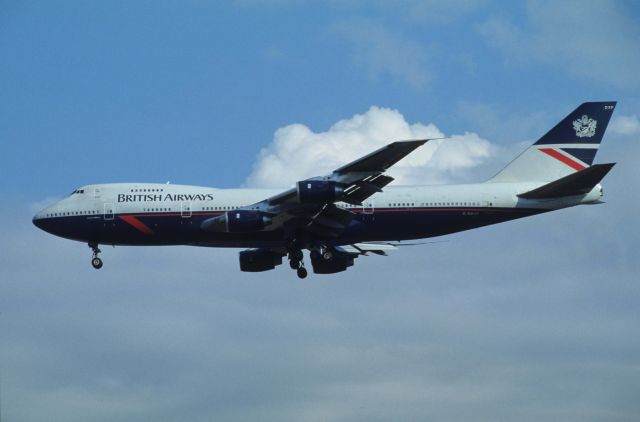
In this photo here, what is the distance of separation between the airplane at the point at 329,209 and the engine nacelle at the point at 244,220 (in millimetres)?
48

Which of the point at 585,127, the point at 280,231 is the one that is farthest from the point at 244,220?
the point at 585,127

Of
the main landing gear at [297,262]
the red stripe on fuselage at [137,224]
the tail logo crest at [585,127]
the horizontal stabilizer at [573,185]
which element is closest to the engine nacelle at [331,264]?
the main landing gear at [297,262]

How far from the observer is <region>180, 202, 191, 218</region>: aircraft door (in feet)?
179

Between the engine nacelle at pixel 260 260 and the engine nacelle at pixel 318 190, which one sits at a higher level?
the engine nacelle at pixel 318 190

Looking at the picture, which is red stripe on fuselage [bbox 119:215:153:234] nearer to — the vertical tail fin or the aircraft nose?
the aircraft nose

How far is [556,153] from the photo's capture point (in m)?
57.2

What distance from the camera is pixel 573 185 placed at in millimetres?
52469

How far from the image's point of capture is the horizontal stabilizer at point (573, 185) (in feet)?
167

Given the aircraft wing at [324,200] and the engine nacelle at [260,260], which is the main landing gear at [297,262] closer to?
the aircraft wing at [324,200]

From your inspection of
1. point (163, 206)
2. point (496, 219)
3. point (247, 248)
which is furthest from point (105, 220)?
point (496, 219)

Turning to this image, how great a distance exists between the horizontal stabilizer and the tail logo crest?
5144 mm

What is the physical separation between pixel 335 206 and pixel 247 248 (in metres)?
7.40

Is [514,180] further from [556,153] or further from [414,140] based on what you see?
[414,140]

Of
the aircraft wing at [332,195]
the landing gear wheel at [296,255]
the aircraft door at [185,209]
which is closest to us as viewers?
the aircraft wing at [332,195]
